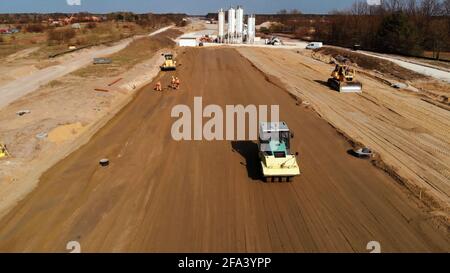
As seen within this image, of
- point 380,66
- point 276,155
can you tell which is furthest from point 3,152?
point 380,66

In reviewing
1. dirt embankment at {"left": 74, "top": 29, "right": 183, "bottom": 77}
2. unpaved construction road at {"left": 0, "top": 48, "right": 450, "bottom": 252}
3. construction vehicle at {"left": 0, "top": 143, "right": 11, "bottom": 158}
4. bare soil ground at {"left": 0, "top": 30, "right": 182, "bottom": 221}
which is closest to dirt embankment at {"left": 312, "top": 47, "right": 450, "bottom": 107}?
unpaved construction road at {"left": 0, "top": 48, "right": 450, "bottom": 252}

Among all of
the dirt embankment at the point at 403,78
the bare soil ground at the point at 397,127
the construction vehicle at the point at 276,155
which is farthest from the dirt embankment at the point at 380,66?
the construction vehicle at the point at 276,155

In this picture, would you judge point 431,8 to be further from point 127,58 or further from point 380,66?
point 127,58

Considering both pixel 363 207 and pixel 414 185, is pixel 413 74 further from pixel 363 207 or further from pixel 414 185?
pixel 363 207

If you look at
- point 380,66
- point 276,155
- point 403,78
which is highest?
point 380,66

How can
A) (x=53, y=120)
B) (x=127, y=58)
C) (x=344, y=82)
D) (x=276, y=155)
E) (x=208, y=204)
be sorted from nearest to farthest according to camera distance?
(x=208, y=204)
(x=276, y=155)
(x=53, y=120)
(x=344, y=82)
(x=127, y=58)

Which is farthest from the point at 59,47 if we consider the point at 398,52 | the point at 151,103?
the point at 398,52
